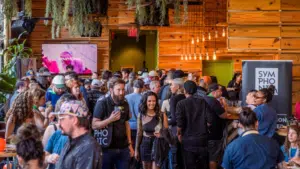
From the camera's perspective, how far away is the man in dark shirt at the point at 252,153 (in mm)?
5035

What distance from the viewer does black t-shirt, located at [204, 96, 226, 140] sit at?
8.54m

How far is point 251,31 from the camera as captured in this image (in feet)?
37.2

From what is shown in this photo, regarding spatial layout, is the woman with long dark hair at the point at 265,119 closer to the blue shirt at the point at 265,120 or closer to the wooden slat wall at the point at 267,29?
the blue shirt at the point at 265,120

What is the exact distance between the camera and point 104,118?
6.56 m

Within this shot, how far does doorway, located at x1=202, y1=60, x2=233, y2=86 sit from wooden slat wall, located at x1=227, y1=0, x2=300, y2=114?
7.44 m

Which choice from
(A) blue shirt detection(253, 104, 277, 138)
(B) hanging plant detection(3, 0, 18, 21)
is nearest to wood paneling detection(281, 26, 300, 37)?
(A) blue shirt detection(253, 104, 277, 138)

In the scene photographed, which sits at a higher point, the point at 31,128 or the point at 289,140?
the point at 31,128

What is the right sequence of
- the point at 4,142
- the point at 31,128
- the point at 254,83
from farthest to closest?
the point at 254,83
the point at 4,142
the point at 31,128

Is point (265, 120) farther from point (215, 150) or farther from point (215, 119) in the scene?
point (215, 150)

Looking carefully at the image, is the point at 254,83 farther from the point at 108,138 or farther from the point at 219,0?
the point at 219,0

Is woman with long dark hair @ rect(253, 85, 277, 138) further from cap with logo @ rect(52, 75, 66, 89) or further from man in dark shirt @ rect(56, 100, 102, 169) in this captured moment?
man in dark shirt @ rect(56, 100, 102, 169)

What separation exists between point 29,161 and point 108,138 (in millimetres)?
2739

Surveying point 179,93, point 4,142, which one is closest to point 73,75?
point 179,93

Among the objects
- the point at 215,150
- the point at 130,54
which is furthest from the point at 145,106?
the point at 130,54
